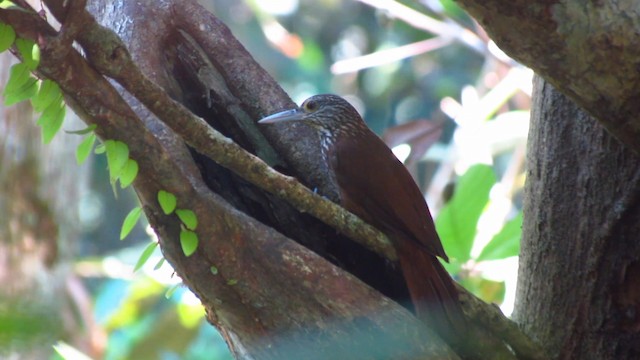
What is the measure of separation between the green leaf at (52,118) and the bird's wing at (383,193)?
100 cm

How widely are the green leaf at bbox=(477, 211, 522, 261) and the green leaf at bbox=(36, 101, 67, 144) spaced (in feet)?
5.65

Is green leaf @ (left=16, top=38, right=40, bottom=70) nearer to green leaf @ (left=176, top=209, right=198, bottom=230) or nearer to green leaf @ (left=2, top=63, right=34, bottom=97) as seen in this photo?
green leaf @ (left=2, top=63, right=34, bottom=97)

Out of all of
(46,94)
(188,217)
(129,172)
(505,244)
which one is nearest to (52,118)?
(46,94)

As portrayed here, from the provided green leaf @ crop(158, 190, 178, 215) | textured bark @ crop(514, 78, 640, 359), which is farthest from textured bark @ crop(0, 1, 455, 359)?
textured bark @ crop(514, 78, 640, 359)

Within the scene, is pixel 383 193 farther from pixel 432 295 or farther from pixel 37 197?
pixel 37 197

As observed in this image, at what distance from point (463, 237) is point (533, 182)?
0.77m

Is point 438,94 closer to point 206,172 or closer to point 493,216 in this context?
point 493,216

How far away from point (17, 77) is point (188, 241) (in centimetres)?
47

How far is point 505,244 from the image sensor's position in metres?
2.92

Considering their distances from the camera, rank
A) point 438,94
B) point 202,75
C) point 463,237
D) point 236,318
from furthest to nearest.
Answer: point 438,94 → point 463,237 → point 202,75 → point 236,318

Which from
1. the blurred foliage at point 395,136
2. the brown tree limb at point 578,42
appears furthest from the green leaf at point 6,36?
the blurred foliage at point 395,136

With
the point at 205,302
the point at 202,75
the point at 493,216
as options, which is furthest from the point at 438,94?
the point at 205,302

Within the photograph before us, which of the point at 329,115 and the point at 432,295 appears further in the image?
the point at 329,115

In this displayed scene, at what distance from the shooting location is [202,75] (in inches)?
95.3
